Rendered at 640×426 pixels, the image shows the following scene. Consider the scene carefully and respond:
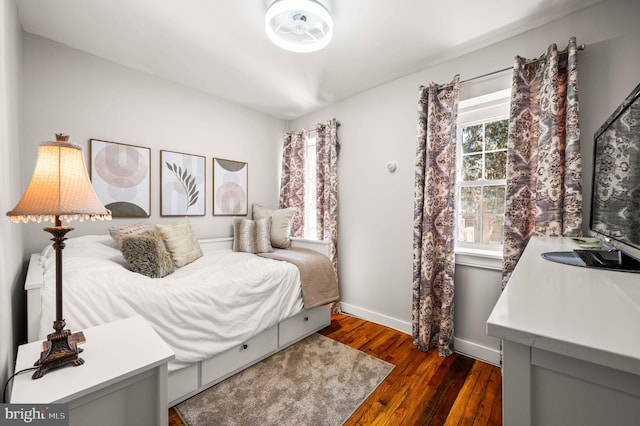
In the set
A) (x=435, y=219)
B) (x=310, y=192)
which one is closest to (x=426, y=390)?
(x=435, y=219)

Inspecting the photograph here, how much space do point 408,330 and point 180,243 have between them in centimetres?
232

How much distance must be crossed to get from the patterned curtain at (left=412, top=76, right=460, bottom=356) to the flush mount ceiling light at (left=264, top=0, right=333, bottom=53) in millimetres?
1080

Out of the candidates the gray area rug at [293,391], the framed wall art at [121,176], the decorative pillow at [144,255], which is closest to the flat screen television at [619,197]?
the gray area rug at [293,391]

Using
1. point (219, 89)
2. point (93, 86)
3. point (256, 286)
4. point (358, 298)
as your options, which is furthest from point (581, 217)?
point (93, 86)

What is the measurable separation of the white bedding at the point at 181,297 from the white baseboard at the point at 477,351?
4.71 ft

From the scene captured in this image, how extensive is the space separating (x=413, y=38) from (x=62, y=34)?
108 inches

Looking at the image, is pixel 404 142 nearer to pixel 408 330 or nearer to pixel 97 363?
pixel 408 330

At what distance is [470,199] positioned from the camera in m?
2.27

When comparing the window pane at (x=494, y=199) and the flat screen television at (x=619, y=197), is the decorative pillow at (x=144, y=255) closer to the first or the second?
the flat screen television at (x=619, y=197)

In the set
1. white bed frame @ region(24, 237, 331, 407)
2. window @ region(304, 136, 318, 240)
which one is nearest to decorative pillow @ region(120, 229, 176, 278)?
white bed frame @ region(24, 237, 331, 407)

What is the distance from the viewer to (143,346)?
0.98 m

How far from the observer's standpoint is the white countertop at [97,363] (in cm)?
74

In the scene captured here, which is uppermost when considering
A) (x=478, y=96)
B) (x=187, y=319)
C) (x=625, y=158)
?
(x=478, y=96)

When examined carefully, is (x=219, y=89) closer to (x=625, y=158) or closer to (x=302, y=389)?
(x=302, y=389)
